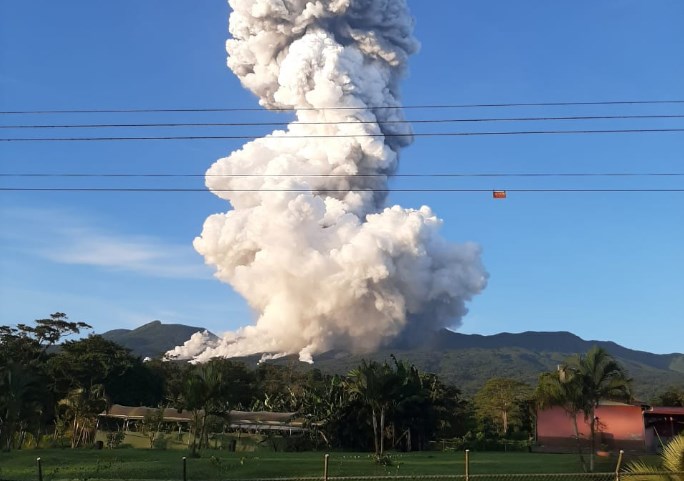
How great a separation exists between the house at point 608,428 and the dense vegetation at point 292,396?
3239 mm

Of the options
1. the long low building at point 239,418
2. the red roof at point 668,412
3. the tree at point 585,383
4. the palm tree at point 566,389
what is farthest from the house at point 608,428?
the long low building at point 239,418

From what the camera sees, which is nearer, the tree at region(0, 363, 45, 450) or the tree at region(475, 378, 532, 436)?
the tree at region(0, 363, 45, 450)

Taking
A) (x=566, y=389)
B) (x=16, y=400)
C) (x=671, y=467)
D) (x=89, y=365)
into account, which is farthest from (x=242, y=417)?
(x=671, y=467)

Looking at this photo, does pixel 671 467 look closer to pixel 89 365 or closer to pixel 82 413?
pixel 82 413

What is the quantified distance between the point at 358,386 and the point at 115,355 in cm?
4231

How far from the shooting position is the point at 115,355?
7312cm

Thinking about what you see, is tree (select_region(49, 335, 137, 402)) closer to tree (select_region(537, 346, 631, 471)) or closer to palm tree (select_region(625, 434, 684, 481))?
tree (select_region(537, 346, 631, 471))

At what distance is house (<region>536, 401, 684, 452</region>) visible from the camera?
44.6 metres

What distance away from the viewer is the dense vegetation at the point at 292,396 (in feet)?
121

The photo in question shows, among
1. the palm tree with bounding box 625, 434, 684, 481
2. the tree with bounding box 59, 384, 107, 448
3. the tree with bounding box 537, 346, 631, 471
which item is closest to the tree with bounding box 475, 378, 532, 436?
the tree with bounding box 537, 346, 631, 471

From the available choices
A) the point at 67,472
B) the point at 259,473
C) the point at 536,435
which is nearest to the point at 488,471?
the point at 259,473

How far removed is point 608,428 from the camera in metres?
45.3

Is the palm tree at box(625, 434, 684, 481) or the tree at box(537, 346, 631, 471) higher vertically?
the tree at box(537, 346, 631, 471)

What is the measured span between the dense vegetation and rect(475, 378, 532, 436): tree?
117 mm
